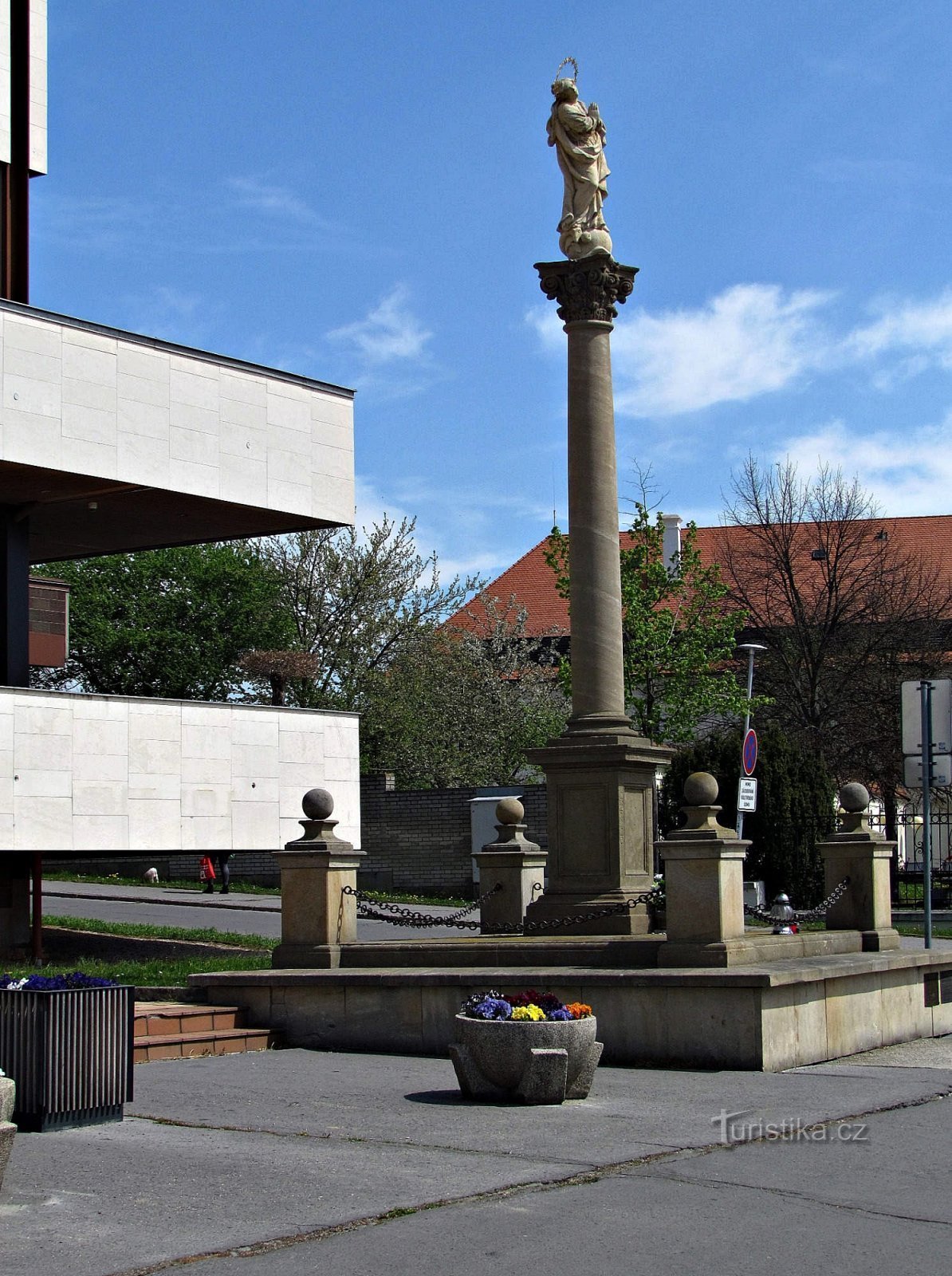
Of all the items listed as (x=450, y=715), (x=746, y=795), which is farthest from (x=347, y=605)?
(x=746, y=795)

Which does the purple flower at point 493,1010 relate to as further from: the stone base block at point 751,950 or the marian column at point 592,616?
the marian column at point 592,616

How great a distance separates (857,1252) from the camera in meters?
6.70

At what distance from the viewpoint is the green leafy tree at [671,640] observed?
137ft

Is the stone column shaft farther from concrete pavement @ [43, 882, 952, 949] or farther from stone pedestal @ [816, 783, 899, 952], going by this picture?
concrete pavement @ [43, 882, 952, 949]

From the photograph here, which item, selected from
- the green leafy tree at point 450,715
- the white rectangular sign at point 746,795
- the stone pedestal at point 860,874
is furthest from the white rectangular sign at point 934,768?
the green leafy tree at point 450,715

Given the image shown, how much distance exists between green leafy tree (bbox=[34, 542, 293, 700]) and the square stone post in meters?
37.1

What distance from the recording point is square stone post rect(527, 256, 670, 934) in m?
16.0

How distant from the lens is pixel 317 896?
15047mm

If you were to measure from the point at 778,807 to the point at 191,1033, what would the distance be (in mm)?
19640

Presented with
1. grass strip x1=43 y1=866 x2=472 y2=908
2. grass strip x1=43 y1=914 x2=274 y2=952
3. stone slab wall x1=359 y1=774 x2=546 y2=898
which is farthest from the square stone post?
stone slab wall x1=359 y1=774 x2=546 y2=898

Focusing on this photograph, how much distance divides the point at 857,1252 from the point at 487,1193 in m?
1.81

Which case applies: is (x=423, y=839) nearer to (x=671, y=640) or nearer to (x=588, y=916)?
(x=671, y=640)

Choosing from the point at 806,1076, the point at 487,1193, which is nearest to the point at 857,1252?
the point at 487,1193

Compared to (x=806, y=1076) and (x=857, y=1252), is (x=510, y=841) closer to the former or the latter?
(x=806, y=1076)
